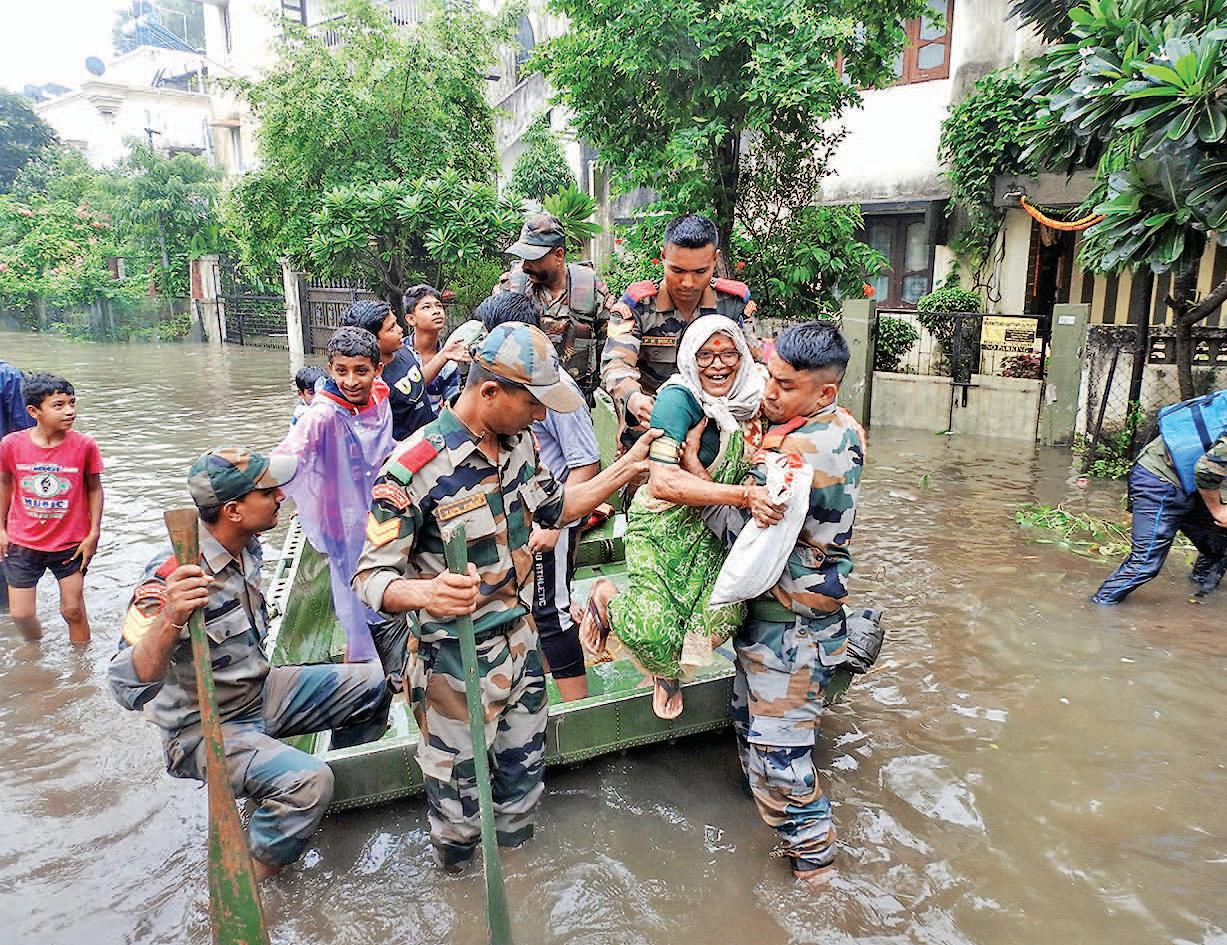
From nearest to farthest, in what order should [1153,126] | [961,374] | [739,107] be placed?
[1153,126], [739,107], [961,374]

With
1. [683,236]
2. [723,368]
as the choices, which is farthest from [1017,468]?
[723,368]

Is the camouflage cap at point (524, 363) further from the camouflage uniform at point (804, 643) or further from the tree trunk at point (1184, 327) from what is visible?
the tree trunk at point (1184, 327)

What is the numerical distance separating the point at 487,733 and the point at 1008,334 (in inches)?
385

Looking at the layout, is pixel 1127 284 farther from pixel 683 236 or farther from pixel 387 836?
pixel 387 836

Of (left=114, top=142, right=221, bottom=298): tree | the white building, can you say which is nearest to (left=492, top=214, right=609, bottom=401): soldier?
(left=114, top=142, right=221, bottom=298): tree

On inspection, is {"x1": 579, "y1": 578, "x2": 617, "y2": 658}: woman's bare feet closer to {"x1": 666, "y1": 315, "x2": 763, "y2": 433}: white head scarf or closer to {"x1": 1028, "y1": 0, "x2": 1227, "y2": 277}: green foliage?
{"x1": 666, "y1": 315, "x2": 763, "y2": 433}: white head scarf

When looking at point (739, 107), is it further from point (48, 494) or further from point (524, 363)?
point (524, 363)

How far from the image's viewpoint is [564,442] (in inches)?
167

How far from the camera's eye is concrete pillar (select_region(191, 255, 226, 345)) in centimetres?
2684

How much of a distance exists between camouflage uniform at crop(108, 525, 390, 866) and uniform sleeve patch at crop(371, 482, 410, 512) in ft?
2.24

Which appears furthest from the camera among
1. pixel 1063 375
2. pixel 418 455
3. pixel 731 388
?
pixel 1063 375

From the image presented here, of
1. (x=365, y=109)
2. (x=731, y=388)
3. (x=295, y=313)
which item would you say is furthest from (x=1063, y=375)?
(x=295, y=313)

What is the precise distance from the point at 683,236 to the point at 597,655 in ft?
6.51

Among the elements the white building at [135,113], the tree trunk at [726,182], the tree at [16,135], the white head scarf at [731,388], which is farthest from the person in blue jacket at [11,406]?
the tree at [16,135]
